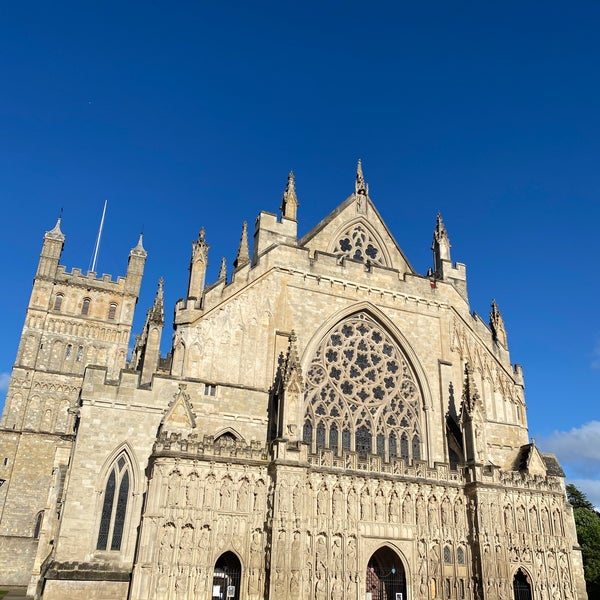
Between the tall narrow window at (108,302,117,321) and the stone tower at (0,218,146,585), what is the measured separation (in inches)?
3.4

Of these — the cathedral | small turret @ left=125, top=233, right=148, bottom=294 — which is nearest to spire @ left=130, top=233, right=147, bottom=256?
small turret @ left=125, top=233, right=148, bottom=294

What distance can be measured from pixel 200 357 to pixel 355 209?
457 inches

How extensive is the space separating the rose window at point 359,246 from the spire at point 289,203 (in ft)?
8.65

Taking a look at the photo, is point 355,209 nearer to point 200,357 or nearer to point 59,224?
point 200,357

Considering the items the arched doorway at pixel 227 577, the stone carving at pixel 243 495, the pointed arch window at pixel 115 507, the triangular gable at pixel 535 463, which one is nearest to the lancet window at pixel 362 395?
the stone carving at pixel 243 495

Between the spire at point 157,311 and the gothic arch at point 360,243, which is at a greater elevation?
the gothic arch at point 360,243

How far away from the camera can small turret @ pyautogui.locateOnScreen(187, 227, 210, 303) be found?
2520 cm

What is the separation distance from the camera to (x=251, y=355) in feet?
81.9

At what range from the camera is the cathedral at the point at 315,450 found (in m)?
20.3

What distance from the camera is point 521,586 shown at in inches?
934

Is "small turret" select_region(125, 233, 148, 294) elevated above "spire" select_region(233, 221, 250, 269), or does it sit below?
above

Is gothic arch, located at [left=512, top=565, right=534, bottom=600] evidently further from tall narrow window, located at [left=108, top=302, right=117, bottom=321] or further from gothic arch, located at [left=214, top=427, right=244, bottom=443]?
tall narrow window, located at [left=108, top=302, right=117, bottom=321]

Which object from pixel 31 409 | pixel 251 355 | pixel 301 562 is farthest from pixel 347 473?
pixel 31 409

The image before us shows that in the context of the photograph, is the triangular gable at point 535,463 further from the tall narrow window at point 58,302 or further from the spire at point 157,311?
the tall narrow window at point 58,302
